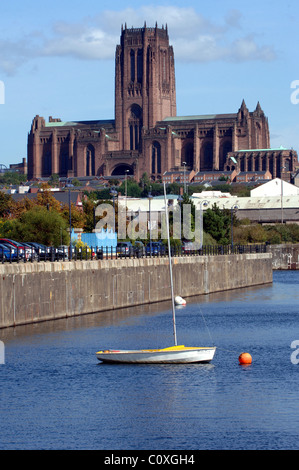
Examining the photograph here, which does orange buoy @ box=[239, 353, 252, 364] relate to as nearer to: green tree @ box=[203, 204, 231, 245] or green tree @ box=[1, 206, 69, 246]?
green tree @ box=[1, 206, 69, 246]

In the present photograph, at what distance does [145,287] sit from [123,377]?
3019 centimetres

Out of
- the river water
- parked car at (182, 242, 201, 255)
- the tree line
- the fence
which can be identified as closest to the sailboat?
the river water

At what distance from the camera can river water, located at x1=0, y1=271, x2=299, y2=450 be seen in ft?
98.3

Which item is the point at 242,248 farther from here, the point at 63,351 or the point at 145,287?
the point at 63,351

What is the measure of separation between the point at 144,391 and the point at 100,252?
98.6 feet

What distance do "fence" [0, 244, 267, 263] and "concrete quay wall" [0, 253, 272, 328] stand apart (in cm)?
129

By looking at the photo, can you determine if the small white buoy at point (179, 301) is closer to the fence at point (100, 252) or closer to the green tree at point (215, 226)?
the fence at point (100, 252)

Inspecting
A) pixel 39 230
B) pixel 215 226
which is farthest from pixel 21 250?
pixel 215 226

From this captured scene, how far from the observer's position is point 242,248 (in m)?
101

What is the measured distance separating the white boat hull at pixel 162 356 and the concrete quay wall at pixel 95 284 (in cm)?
905

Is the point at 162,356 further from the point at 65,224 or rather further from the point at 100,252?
the point at 65,224

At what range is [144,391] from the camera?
118ft

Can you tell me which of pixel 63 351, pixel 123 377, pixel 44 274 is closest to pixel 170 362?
pixel 123 377

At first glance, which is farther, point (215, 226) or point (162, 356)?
point (215, 226)
